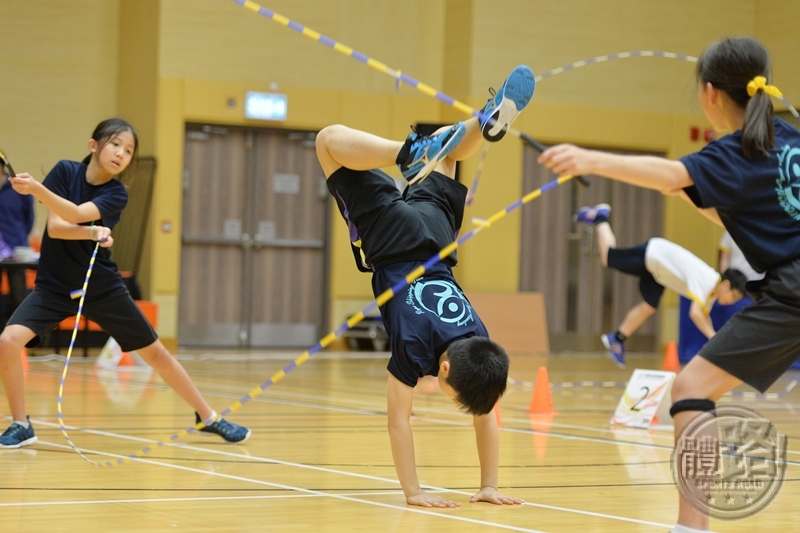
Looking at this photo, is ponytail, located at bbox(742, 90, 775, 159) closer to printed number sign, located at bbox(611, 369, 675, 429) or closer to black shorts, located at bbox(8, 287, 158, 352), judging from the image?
black shorts, located at bbox(8, 287, 158, 352)

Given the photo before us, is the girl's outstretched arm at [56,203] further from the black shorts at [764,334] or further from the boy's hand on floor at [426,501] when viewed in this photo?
the black shorts at [764,334]

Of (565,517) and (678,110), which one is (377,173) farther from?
(678,110)

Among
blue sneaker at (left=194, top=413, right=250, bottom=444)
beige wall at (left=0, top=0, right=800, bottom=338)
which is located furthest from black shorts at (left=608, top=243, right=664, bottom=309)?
blue sneaker at (left=194, top=413, right=250, bottom=444)

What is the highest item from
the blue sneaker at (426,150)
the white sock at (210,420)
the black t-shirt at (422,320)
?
the blue sneaker at (426,150)

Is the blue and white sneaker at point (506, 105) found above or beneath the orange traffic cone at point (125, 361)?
above

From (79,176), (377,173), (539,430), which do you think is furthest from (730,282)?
(79,176)

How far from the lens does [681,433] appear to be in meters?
2.86

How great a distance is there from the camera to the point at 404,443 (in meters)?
3.57

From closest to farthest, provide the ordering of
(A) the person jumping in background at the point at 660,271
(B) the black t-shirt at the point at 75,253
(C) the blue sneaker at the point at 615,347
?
(B) the black t-shirt at the point at 75,253 < (A) the person jumping in background at the point at 660,271 < (C) the blue sneaker at the point at 615,347

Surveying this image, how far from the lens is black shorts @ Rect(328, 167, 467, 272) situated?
12.7 ft

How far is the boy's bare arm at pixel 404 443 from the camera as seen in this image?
141 inches

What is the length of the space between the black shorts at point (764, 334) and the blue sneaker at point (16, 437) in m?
3.14

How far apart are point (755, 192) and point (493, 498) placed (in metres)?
1.44

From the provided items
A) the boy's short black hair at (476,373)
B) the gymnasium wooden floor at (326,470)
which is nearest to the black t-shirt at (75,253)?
the gymnasium wooden floor at (326,470)
